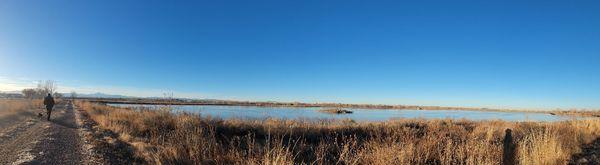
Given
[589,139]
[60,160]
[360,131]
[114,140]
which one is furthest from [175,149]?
[589,139]

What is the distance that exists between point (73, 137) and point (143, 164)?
735 cm

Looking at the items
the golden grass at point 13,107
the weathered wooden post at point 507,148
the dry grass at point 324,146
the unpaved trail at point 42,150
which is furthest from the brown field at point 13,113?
the weathered wooden post at point 507,148

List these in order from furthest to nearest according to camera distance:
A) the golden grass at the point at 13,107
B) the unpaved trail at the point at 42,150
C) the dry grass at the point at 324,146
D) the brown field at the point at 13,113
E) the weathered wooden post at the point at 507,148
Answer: the golden grass at the point at 13,107, the brown field at the point at 13,113, the unpaved trail at the point at 42,150, the dry grass at the point at 324,146, the weathered wooden post at the point at 507,148

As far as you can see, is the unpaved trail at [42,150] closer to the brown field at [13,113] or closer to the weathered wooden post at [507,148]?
the brown field at [13,113]

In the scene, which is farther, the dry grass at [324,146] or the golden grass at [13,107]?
the golden grass at [13,107]

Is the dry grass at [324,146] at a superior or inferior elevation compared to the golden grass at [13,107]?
inferior

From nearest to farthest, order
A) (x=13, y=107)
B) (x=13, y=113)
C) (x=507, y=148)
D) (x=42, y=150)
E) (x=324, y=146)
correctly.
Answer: (x=507, y=148) < (x=42, y=150) < (x=324, y=146) < (x=13, y=113) < (x=13, y=107)

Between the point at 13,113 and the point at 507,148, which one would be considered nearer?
the point at 507,148

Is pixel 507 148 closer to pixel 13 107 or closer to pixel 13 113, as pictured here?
pixel 13 113

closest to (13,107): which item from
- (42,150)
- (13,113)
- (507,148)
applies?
(13,113)

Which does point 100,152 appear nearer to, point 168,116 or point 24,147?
point 24,147

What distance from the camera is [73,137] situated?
607 inches

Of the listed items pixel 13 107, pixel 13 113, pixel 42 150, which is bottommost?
pixel 42 150

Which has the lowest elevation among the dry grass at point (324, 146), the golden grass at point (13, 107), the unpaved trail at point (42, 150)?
the unpaved trail at point (42, 150)
